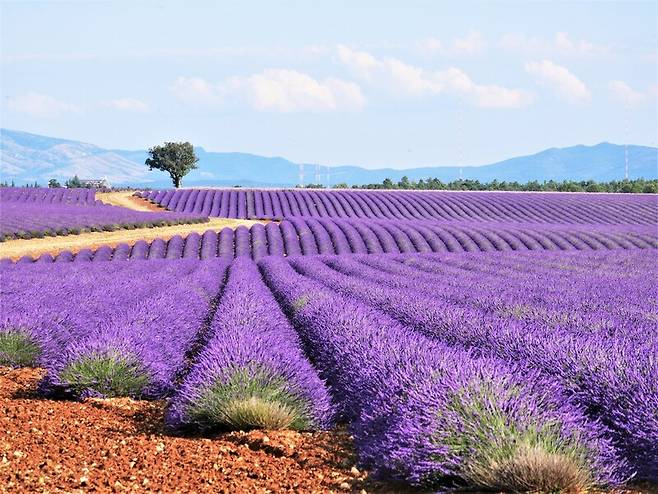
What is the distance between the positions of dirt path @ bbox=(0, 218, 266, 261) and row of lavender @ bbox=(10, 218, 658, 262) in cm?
165

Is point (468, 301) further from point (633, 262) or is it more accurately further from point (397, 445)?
point (633, 262)

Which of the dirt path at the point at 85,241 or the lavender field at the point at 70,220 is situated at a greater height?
the lavender field at the point at 70,220

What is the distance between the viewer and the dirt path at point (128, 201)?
170 feet

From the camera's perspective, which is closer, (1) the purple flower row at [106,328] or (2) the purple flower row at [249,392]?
(2) the purple flower row at [249,392]

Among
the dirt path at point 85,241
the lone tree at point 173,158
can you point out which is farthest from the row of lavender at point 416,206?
the lone tree at point 173,158

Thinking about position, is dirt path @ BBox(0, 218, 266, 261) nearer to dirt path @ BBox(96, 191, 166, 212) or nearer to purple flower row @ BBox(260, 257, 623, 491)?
dirt path @ BBox(96, 191, 166, 212)

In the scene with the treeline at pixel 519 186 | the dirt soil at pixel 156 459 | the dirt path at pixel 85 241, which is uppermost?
the treeline at pixel 519 186

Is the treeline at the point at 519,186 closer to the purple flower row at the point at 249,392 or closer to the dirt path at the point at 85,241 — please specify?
the dirt path at the point at 85,241

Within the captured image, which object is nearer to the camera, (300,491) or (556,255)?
(300,491)

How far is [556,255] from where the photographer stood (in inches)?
793

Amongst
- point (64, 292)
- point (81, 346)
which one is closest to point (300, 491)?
point (81, 346)

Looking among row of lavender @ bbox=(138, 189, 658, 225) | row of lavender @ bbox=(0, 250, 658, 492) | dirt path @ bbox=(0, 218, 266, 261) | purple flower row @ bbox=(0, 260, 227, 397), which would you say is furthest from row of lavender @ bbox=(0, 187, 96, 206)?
row of lavender @ bbox=(0, 250, 658, 492)

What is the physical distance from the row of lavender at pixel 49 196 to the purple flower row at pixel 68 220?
31.3ft

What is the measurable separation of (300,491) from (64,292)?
27.8 ft
